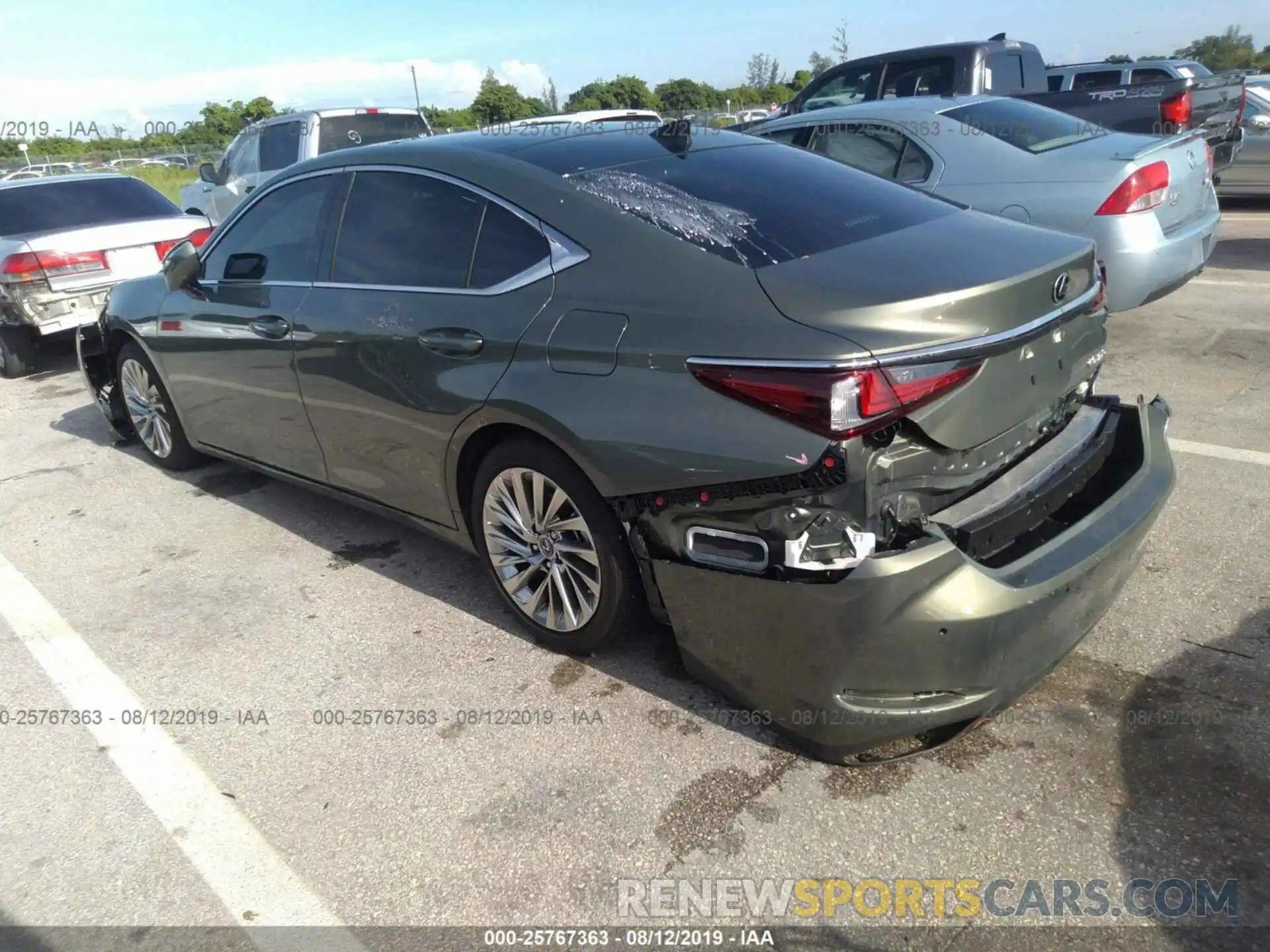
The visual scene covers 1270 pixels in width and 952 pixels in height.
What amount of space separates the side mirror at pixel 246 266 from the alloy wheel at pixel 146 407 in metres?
1.23

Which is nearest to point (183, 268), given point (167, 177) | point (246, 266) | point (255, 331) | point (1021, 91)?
point (246, 266)

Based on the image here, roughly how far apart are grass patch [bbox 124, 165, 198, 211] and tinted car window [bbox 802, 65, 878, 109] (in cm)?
1891

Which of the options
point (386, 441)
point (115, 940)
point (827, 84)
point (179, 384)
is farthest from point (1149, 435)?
point (827, 84)

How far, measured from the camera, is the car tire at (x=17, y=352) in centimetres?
815

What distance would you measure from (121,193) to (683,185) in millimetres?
7626

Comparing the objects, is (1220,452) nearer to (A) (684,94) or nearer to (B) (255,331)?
(B) (255,331)

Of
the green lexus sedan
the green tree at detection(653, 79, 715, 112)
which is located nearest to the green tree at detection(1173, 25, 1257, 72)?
the green tree at detection(653, 79, 715, 112)

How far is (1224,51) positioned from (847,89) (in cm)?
4845

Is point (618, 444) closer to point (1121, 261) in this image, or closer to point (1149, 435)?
point (1149, 435)

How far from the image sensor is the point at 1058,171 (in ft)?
18.8

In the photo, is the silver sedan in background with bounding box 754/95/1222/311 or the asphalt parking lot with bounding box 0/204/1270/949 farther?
the silver sedan in background with bounding box 754/95/1222/311

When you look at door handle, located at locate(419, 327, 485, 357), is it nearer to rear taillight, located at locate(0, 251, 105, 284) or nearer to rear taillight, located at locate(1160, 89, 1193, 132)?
rear taillight, located at locate(0, 251, 105, 284)

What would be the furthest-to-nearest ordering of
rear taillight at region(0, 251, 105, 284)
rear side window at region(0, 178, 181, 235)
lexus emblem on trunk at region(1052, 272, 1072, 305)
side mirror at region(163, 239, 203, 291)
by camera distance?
rear side window at region(0, 178, 181, 235), rear taillight at region(0, 251, 105, 284), side mirror at region(163, 239, 203, 291), lexus emblem on trunk at region(1052, 272, 1072, 305)

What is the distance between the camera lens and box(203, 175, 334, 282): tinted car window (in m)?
3.98
